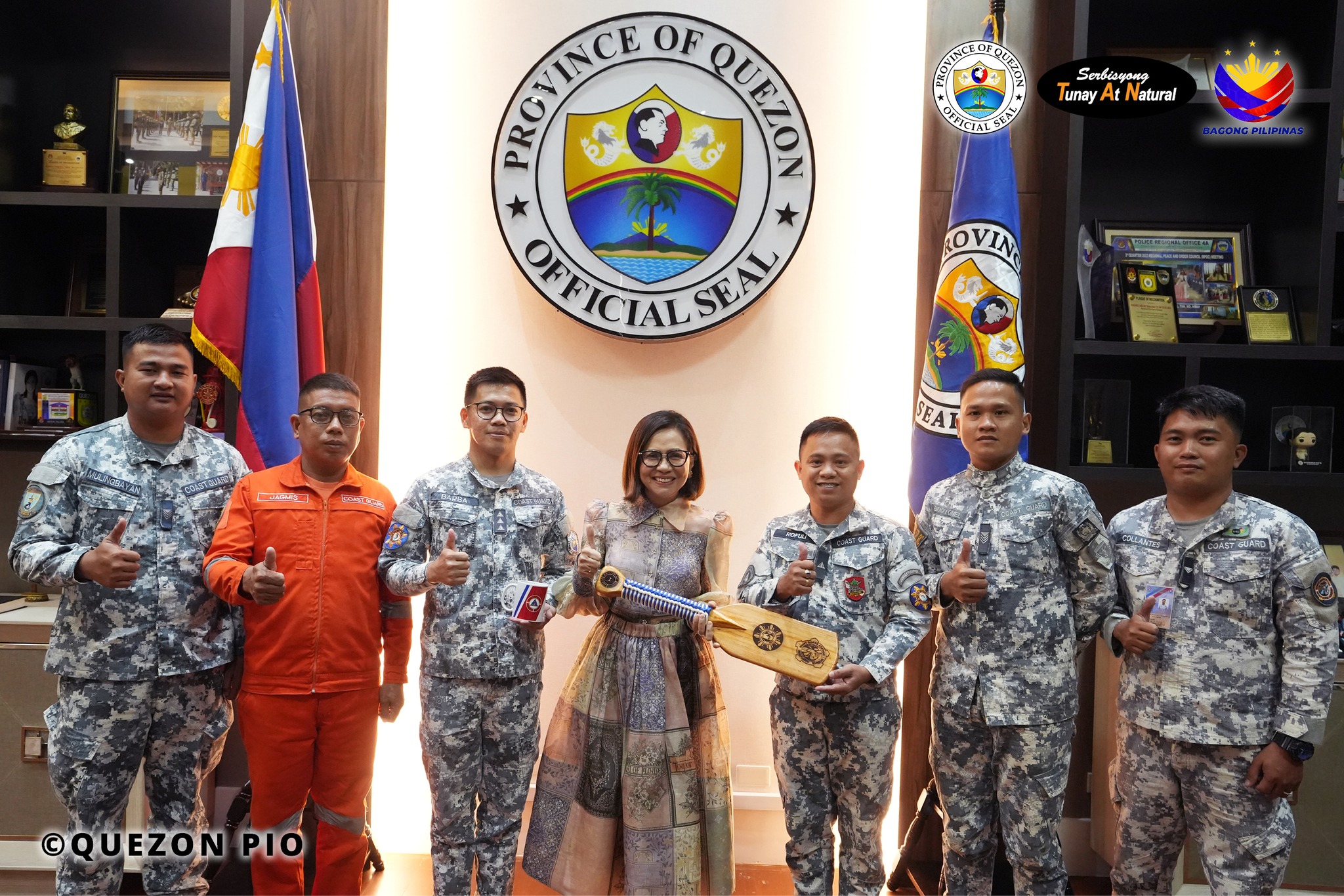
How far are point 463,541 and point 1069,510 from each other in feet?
5.53

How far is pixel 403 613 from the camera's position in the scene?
2412 mm

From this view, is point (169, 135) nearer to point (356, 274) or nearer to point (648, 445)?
point (356, 274)

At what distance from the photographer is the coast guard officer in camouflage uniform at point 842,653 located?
2248 millimetres

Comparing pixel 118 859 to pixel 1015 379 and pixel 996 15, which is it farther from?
pixel 996 15

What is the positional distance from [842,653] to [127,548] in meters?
1.93

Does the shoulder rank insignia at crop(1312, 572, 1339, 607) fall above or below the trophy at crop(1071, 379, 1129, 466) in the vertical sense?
below

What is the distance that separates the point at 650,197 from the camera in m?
3.09

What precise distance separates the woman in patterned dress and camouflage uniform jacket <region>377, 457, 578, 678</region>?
0.13 meters

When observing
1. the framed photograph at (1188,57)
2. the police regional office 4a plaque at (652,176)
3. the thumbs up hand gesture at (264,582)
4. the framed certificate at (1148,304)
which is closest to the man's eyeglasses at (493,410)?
Answer: the thumbs up hand gesture at (264,582)

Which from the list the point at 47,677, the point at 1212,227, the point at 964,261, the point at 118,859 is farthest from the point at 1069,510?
the point at 47,677

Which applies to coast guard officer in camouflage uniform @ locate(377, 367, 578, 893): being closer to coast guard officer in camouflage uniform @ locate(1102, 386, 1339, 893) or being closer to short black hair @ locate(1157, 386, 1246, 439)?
coast guard officer in camouflage uniform @ locate(1102, 386, 1339, 893)

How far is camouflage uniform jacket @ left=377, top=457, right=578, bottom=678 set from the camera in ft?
7.54

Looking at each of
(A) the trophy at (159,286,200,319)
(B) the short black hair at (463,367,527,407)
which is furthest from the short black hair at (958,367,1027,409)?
(A) the trophy at (159,286,200,319)

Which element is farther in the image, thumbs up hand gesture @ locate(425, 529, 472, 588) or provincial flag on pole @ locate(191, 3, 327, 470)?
provincial flag on pole @ locate(191, 3, 327, 470)
